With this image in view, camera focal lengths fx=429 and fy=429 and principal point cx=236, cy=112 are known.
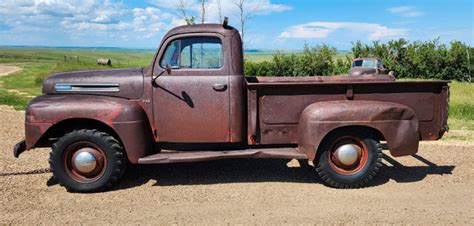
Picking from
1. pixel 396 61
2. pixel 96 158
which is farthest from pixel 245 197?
pixel 396 61

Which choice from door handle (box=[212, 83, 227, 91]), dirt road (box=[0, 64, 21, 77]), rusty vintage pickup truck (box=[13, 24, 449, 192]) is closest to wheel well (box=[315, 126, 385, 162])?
rusty vintage pickup truck (box=[13, 24, 449, 192])

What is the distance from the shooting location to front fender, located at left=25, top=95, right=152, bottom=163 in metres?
5.04

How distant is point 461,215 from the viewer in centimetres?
447

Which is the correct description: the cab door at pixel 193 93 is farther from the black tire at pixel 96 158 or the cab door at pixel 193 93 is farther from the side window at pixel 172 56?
the black tire at pixel 96 158

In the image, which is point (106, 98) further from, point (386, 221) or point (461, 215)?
point (461, 215)

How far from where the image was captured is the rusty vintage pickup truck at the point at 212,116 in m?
5.10

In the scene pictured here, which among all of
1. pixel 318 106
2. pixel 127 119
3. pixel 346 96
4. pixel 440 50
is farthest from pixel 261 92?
pixel 440 50

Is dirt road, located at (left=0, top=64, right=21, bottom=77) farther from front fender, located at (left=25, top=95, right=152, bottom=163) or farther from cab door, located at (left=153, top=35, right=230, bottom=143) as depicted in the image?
cab door, located at (left=153, top=35, right=230, bottom=143)

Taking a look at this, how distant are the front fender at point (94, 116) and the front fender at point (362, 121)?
6.51 ft

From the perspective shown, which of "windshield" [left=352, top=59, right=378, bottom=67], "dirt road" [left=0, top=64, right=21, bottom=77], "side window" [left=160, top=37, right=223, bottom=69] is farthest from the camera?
"dirt road" [left=0, top=64, right=21, bottom=77]

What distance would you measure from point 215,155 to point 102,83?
5.49ft

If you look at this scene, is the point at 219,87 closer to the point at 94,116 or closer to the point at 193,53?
the point at 193,53

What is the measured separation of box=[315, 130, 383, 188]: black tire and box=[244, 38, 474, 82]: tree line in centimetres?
1957

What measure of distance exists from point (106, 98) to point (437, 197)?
4.12m
